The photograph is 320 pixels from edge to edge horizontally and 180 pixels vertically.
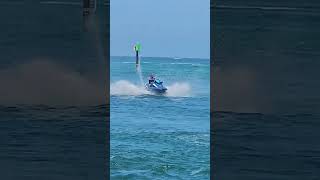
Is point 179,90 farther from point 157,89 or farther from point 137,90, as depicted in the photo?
point 137,90

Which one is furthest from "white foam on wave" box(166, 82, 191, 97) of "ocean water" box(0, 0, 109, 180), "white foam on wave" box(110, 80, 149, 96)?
"ocean water" box(0, 0, 109, 180)

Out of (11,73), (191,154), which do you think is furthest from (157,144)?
(11,73)

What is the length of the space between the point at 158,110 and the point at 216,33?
2536cm

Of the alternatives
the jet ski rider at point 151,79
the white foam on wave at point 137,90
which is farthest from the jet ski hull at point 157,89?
the jet ski rider at point 151,79

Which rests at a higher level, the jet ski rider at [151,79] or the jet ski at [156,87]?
the jet ski rider at [151,79]

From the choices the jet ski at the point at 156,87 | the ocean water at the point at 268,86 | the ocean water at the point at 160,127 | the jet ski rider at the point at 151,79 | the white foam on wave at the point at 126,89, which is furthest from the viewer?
the jet ski rider at the point at 151,79

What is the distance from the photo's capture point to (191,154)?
74.2 ft

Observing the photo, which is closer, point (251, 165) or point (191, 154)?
point (251, 165)

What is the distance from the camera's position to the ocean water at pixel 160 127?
21.1 metres

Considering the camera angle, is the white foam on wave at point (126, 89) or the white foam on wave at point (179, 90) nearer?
the white foam on wave at point (126, 89)

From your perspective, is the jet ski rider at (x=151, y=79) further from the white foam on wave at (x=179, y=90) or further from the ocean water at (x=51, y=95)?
the ocean water at (x=51, y=95)

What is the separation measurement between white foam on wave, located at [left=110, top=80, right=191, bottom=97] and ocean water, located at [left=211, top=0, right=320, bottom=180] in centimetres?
2595

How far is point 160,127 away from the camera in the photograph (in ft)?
86.2

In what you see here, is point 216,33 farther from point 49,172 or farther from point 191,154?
point 191,154
